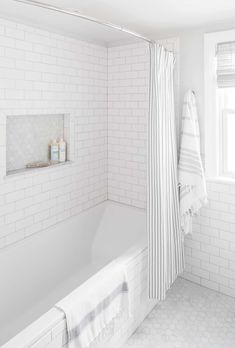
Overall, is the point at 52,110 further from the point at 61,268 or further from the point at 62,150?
the point at 61,268

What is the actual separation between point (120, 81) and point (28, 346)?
8.71ft

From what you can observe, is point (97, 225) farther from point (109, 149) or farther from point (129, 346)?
point (129, 346)

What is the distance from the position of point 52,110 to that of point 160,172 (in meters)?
1.18

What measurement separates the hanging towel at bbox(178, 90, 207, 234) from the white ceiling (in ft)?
2.00

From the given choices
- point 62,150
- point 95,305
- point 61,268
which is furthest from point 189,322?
point 62,150

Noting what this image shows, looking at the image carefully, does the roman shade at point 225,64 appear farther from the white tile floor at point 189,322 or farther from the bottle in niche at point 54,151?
the white tile floor at point 189,322

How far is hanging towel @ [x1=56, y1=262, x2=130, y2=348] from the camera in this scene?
1.73 m

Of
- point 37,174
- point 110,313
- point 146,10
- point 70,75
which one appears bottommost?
point 110,313

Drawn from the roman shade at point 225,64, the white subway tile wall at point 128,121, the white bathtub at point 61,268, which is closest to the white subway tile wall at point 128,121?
the white subway tile wall at point 128,121

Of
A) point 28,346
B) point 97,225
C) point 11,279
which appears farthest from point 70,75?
point 28,346

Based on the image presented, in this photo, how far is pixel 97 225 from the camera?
3.41 m

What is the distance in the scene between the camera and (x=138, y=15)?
7.94 ft

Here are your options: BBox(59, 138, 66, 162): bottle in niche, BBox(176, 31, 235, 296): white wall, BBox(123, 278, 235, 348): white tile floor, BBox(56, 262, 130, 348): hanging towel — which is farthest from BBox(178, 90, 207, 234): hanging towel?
BBox(59, 138, 66, 162): bottle in niche

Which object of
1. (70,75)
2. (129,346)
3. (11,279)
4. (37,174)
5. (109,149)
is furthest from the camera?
(109,149)
